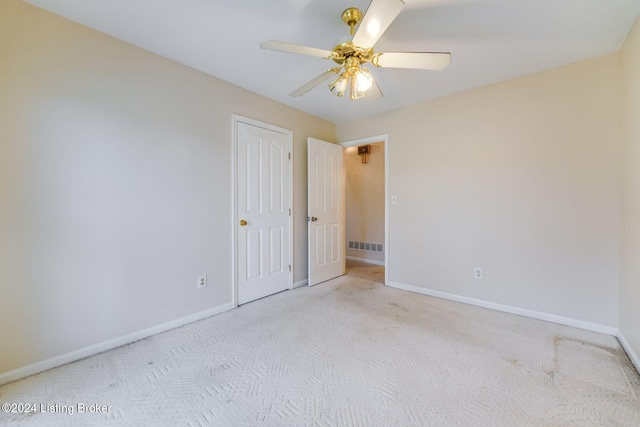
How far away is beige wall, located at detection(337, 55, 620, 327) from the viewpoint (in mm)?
2193

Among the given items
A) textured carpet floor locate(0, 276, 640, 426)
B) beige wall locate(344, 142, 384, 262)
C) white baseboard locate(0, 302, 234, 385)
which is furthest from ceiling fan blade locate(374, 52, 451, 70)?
beige wall locate(344, 142, 384, 262)

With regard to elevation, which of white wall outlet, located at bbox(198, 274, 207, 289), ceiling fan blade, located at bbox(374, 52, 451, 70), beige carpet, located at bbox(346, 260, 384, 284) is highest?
ceiling fan blade, located at bbox(374, 52, 451, 70)

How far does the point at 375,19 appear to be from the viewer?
1.29 meters

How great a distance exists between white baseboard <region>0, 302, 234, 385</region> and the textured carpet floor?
5cm

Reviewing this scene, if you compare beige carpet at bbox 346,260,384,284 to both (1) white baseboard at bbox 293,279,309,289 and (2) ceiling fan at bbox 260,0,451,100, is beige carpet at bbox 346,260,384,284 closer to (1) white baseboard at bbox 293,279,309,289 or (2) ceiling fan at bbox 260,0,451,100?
(1) white baseboard at bbox 293,279,309,289

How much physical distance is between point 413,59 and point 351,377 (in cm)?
202

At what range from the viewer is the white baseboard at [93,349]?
64.4 inches

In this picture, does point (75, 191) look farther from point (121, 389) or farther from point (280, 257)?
point (280, 257)

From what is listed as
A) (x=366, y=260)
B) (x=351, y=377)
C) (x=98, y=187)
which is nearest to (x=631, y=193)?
(x=351, y=377)

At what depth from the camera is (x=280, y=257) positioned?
129 inches

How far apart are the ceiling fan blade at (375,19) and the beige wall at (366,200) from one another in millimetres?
3542

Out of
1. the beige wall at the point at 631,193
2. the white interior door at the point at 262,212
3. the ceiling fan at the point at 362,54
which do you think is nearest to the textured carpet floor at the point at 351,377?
the beige wall at the point at 631,193

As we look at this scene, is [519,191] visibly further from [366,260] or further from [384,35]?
[366,260]

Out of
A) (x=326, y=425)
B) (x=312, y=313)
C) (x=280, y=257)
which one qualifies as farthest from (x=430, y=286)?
(x=326, y=425)
